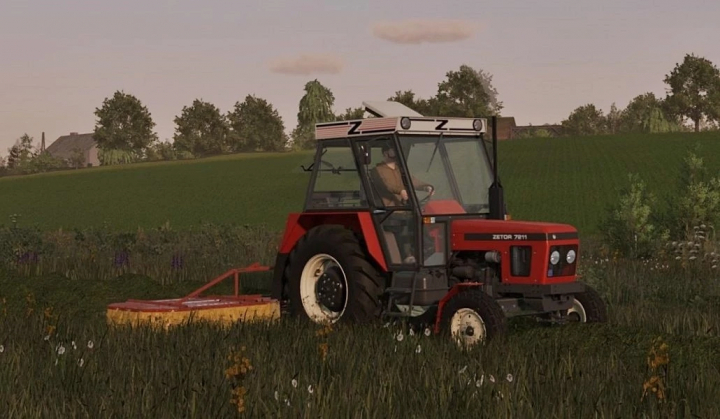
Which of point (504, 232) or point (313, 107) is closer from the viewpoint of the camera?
point (504, 232)

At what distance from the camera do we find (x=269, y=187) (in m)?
45.9

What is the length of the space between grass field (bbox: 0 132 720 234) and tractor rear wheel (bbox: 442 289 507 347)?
60.3 feet

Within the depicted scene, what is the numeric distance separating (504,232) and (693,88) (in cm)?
9278

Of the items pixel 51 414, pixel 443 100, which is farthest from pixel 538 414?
pixel 443 100

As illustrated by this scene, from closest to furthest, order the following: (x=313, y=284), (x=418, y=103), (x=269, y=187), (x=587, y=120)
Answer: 1. (x=313, y=284)
2. (x=269, y=187)
3. (x=418, y=103)
4. (x=587, y=120)

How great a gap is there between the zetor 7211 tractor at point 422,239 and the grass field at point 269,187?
17.3 meters

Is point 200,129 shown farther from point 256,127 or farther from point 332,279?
point 332,279

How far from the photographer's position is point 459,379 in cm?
604

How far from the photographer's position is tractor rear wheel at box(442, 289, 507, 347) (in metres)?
8.30

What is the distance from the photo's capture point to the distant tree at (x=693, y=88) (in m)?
94.0

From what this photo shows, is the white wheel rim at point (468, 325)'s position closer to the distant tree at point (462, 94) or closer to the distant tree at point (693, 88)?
the distant tree at point (462, 94)

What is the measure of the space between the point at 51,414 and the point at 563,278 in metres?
5.31

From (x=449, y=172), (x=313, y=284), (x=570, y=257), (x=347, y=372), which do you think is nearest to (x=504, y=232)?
(x=570, y=257)

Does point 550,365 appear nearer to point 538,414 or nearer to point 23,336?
point 538,414
